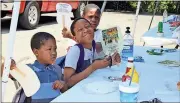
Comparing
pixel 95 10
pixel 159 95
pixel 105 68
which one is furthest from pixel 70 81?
pixel 95 10

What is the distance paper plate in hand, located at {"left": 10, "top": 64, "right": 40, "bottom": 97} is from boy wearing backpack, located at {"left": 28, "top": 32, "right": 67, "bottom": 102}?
0.18m

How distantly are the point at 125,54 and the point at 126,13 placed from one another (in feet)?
35.4

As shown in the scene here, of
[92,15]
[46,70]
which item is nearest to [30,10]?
[92,15]

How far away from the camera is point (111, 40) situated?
250cm

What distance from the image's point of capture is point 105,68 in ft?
8.07

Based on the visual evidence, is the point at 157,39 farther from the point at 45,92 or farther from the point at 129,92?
the point at 129,92

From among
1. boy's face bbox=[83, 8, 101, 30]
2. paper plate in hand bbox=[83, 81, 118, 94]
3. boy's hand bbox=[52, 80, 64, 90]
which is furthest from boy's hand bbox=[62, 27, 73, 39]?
paper plate in hand bbox=[83, 81, 118, 94]

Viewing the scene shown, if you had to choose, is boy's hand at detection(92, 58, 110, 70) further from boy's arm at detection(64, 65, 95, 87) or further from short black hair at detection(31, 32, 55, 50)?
short black hair at detection(31, 32, 55, 50)

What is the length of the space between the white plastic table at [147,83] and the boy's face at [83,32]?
26 centimetres

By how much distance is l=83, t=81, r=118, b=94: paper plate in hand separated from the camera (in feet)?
6.10

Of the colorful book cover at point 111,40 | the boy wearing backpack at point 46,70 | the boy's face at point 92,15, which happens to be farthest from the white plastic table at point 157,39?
the boy wearing backpack at point 46,70

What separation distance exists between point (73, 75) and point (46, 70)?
222 mm

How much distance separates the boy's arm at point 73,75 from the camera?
227cm

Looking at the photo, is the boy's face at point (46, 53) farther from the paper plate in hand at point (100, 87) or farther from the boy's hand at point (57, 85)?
the paper plate in hand at point (100, 87)
